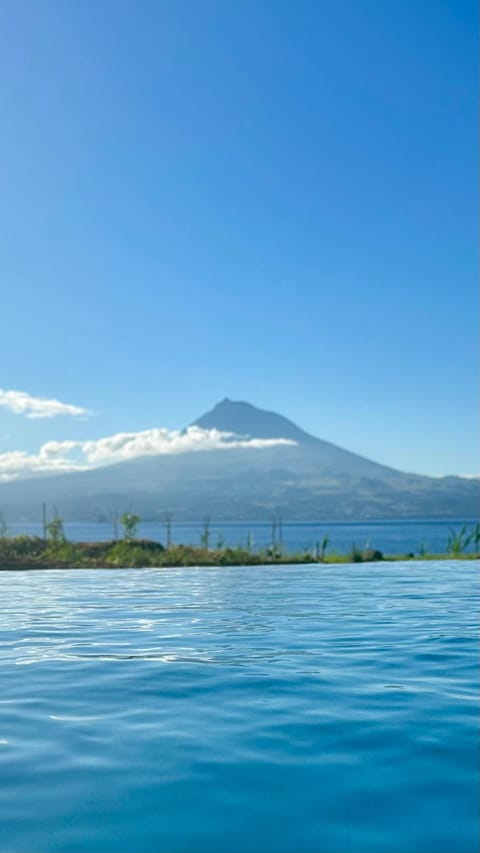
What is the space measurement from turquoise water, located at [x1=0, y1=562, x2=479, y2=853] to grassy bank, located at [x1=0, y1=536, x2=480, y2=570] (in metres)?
10.5

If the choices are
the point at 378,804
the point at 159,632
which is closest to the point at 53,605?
the point at 159,632

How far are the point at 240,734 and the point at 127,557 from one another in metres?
16.7

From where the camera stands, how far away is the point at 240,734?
471 centimetres

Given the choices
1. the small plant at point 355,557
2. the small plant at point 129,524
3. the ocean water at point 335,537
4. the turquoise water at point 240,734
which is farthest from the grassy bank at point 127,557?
the turquoise water at point 240,734

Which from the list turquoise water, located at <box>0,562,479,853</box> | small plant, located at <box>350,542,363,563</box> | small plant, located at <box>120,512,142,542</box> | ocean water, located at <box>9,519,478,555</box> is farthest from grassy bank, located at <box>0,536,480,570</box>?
turquoise water, located at <box>0,562,479,853</box>

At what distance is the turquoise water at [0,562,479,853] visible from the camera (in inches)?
137

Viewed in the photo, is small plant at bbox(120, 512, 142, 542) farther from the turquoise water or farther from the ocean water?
the turquoise water

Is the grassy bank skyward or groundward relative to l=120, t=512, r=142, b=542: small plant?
groundward

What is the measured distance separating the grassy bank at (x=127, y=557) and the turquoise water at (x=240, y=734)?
34.5 ft

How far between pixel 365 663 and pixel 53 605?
5.79 m

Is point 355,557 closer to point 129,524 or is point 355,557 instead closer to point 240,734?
point 129,524

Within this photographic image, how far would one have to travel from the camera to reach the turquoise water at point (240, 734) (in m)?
3.49

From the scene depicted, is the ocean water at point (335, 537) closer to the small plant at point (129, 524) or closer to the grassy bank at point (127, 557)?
the grassy bank at point (127, 557)

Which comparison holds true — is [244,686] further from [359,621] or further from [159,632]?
[359,621]
